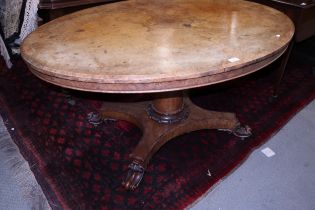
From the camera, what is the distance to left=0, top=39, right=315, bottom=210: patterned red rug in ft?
4.59

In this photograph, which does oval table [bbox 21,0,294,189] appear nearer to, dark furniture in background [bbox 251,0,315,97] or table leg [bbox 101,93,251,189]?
table leg [bbox 101,93,251,189]

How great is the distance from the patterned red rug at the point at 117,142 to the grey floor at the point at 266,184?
0.06 metres

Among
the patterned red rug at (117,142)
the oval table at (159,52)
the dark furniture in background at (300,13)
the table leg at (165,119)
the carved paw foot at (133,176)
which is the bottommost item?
the patterned red rug at (117,142)

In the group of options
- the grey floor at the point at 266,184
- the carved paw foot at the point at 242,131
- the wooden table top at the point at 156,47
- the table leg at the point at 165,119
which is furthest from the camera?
the carved paw foot at the point at 242,131

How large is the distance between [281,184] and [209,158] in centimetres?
39

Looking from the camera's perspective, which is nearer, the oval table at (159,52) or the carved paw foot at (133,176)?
Result: the oval table at (159,52)

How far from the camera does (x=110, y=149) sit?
5.49 feet

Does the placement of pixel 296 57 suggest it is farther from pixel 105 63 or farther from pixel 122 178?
pixel 105 63

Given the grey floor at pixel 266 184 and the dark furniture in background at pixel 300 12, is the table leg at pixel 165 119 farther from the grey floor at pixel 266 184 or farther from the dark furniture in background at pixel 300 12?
the dark furniture in background at pixel 300 12

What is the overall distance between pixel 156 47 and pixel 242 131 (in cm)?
89

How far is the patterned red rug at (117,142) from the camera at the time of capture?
4.59 ft

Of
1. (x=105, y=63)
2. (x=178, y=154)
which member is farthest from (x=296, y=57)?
(x=105, y=63)

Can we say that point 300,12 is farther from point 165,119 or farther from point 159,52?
point 159,52

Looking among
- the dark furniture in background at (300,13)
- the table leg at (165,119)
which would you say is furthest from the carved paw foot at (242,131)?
the dark furniture in background at (300,13)
